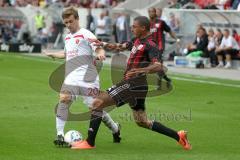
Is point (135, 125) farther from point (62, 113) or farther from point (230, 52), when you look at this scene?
point (230, 52)

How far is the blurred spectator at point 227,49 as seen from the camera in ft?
102

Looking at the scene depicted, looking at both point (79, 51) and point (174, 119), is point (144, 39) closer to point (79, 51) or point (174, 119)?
point (79, 51)

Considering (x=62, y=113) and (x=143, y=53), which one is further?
(x=62, y=113)

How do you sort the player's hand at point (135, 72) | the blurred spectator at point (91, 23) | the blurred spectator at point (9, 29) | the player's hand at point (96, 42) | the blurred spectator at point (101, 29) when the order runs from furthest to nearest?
the blurred spectator at point (9, 29), the blurred spectator at point (91, 23), the blurred spectator at point (101, 29), the player's hand at point (96, 42), the player's hand at point (135, 72)

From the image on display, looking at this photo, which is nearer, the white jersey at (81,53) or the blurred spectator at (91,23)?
the white jersey at (81,53)

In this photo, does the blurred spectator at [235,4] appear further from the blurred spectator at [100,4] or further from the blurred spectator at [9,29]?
the blurred spectator at [9,29]

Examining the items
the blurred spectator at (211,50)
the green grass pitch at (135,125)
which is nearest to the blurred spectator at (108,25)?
the blurred spectator at (211,50)

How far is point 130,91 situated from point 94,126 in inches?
29.4

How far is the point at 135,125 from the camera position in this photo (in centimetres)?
1512

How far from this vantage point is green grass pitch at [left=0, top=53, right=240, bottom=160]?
11.8 metres

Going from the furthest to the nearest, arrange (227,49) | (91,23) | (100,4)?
1. (100,4)
2. (91,23)
3. (227,49)

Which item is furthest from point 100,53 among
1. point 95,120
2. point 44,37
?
point 44,37

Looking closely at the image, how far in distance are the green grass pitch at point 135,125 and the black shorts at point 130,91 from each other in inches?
30.0

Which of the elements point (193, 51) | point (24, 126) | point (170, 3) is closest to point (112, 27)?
point (170, 3)
